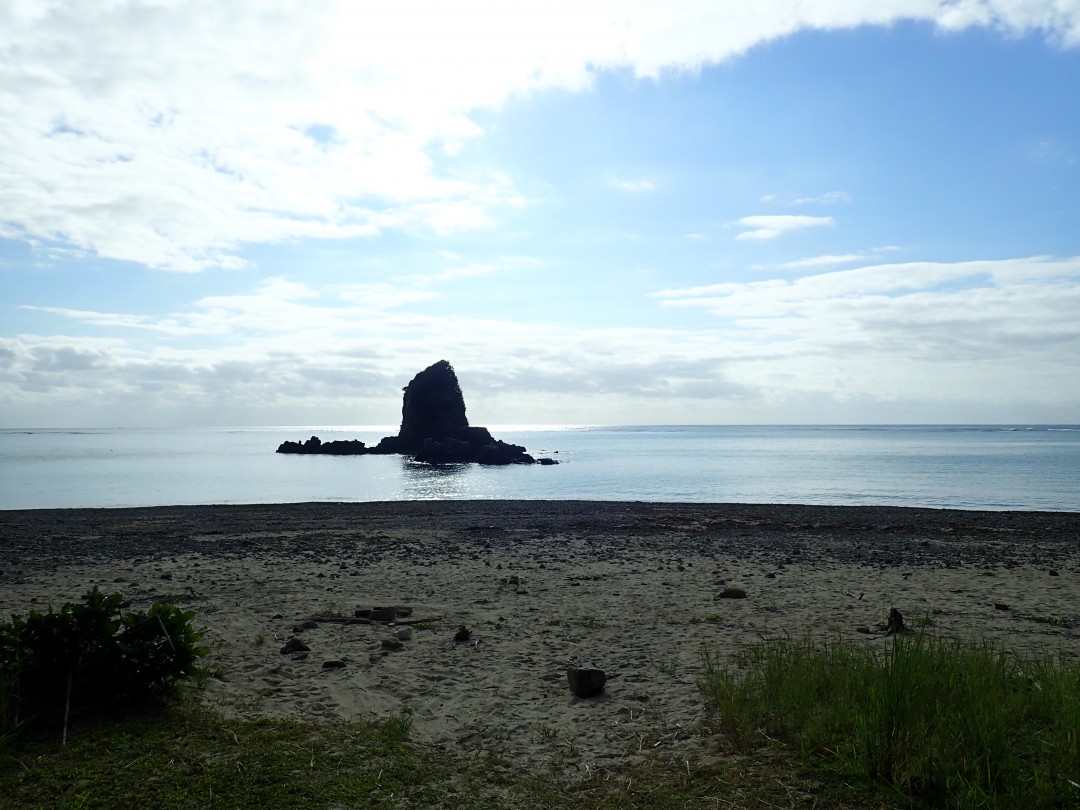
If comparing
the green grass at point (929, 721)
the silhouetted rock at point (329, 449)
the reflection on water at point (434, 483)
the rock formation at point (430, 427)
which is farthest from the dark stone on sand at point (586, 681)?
the silhouetted rock at point (329, 449)

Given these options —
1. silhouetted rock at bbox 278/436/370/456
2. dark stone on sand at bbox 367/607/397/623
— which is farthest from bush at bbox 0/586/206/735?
silhouetted rock at bbox 278/436/370/456

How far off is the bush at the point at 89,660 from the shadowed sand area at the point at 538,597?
76 centimetres

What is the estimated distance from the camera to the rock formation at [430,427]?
10788cm

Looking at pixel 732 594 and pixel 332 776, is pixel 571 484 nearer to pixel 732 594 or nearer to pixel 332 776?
pixel 732 594

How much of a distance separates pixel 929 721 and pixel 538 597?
27.5ft

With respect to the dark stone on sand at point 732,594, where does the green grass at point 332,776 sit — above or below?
above

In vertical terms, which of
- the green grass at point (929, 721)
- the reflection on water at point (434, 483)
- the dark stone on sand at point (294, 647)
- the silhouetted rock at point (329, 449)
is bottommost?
the reflection on water at point (434, 483)

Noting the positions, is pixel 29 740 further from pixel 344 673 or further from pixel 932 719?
pixel 932 719

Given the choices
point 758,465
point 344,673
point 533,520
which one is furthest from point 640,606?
point 758,465

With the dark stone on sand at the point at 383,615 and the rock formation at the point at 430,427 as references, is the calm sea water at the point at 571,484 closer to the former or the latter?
the rock formation at the point at 430,427

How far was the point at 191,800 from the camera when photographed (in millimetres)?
4996

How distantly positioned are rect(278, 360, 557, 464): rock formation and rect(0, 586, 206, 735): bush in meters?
95.9

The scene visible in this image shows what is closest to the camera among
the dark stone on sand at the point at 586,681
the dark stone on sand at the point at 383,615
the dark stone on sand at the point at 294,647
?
the dark stone on sand at the point at 586,681

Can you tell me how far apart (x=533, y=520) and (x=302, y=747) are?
2287 cm
